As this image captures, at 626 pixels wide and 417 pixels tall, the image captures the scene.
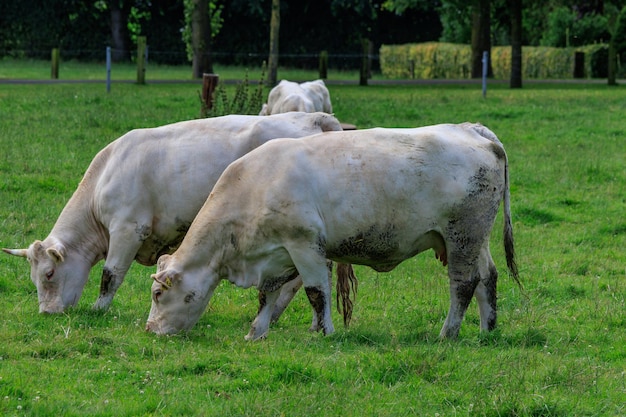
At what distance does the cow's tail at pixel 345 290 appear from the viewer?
9172 mm

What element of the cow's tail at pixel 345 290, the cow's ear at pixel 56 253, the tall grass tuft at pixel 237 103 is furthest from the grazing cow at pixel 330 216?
the tall grass tuft at pixel 237 103

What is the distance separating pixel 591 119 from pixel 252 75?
20.1 metres

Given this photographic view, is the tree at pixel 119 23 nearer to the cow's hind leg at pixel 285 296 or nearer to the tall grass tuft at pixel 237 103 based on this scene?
the tall grass tuft at pixel 237 103

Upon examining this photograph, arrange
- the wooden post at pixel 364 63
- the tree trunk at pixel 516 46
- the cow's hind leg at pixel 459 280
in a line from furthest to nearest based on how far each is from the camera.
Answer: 1. the wooden post at pixel 364 63
2. the tree trunk at pixel 516 46
3. the cow's hind leg at pixel 459 280

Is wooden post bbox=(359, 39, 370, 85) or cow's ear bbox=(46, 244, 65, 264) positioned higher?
wooden post bbox=(359, 39, 370, 85)

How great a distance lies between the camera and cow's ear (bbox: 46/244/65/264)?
9328 mm

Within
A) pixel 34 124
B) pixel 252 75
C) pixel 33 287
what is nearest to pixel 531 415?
pixel 33 287

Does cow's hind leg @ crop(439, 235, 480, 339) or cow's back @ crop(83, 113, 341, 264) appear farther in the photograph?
cow's back @ crop(83, 113, 341, 264)

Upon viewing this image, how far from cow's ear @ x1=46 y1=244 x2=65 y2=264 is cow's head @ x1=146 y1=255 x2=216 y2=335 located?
4.11 feet

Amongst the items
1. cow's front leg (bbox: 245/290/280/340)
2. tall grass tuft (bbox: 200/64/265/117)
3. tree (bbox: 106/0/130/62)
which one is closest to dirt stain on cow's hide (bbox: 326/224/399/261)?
cow's front leg (bbox: 245/290/280/340)

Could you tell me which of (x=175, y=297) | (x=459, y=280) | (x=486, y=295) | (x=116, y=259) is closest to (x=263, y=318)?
(x=175, y=297)

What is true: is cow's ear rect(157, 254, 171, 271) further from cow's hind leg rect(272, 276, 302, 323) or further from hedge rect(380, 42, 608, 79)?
hedge rect(380, 42, 608, 79)

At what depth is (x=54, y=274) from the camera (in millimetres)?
9430

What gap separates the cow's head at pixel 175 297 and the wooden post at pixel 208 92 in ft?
33.8
